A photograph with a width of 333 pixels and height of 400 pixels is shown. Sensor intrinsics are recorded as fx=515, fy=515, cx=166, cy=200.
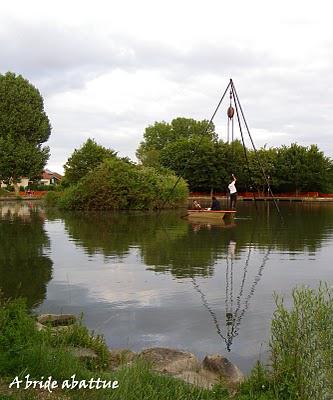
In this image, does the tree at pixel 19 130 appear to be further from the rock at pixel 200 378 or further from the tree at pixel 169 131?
the rock at pixel 200 378

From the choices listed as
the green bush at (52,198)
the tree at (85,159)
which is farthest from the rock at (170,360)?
the tree at (85,159)

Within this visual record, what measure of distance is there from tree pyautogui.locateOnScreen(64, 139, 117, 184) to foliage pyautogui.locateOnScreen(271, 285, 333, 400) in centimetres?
4763

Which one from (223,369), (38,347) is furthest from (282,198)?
(38,347)

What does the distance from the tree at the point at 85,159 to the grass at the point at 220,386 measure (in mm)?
47352

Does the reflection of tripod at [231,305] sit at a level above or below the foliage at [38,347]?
below

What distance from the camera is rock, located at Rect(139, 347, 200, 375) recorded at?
19.3ft

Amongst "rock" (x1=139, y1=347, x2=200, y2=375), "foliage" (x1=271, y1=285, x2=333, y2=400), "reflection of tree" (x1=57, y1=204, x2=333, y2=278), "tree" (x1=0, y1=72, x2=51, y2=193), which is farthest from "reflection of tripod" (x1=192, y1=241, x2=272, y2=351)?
"tree" (x1=0, y1=72, x2=51, y2=193)

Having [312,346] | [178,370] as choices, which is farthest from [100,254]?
[312,346]

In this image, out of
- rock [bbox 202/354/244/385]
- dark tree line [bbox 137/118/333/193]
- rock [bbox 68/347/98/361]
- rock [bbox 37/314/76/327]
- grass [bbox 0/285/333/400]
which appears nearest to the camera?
grass [bbox 0/285/333/400]

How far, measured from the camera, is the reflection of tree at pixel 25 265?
10282 mm

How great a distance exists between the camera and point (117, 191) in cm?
3791

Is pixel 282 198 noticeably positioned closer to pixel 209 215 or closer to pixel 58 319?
pixel 209 215

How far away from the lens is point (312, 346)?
516 cm

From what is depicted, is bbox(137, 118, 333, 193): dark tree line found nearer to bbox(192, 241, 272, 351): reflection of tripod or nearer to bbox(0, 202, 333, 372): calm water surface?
bbox(0, 202, 333, 372): calm water surface
